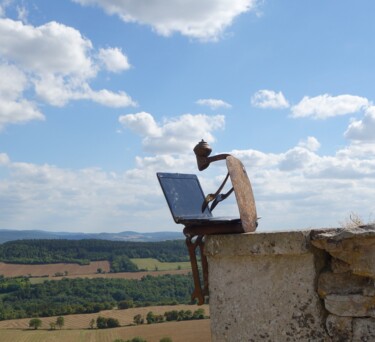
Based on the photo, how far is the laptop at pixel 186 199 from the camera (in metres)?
3.31

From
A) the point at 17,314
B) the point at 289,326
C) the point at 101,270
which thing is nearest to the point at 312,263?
the point at 289,326

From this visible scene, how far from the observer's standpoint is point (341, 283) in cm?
295

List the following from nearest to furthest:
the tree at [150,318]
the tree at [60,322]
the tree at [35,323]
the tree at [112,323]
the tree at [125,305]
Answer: the tree at [150,318] < the tree at [112,323] < the tree at [60,322] < the tree at [35,323] < the tree at [125,305]

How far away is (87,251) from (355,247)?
7913 centimetres

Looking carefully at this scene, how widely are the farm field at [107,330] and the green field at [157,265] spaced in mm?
18719

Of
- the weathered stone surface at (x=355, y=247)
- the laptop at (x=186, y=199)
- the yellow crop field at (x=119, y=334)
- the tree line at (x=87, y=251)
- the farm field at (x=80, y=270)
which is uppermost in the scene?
the laptop at (x=186, y=199)

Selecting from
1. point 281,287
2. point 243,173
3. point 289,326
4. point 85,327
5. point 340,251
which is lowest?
point 85,327

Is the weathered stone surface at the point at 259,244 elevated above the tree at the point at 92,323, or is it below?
above

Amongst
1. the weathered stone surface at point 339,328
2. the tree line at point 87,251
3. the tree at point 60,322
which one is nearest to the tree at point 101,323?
the tree at point 60,322

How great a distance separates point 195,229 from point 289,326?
2.70 feet

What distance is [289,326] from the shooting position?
3055 mm

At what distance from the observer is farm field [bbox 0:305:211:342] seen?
33.2 m

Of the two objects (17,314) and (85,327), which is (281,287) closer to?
(85,327)

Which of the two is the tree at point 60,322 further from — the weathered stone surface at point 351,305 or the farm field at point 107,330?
the weathered stone surface at point 351,305
